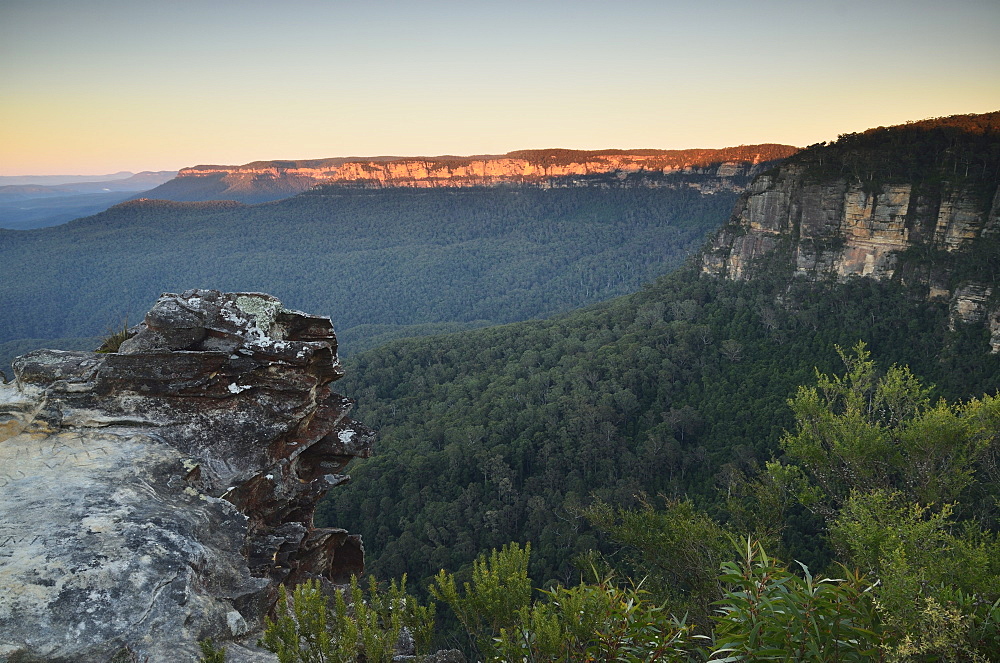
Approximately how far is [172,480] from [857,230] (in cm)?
5018

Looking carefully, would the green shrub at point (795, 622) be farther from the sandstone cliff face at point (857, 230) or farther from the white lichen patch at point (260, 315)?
the sandstone cliff face at point (857, 230)

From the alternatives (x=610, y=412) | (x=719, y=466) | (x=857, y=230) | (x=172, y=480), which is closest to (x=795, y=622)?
(x=172, y=480)

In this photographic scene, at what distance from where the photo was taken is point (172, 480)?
6910mm

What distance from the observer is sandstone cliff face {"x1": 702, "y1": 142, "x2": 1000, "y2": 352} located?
3553 centimetres

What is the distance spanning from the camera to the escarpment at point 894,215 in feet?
116

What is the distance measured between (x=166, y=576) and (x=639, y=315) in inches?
2055

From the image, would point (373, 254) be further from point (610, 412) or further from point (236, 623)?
point (236, 623)

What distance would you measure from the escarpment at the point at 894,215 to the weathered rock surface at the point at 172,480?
38165mm

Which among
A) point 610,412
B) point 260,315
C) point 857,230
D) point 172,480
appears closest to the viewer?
point 172,480

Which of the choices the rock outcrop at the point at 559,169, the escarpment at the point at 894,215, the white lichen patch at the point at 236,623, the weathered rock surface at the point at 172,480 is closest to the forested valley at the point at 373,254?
the rock outcrop at the point at 559,169

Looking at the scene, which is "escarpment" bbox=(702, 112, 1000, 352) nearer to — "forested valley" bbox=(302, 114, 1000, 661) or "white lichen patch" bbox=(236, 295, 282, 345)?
"forested valley" bbox=(302, 114, 1000, 661)

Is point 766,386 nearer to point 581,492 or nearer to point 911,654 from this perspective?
point 581,492

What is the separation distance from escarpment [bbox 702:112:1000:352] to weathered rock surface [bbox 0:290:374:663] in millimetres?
38165

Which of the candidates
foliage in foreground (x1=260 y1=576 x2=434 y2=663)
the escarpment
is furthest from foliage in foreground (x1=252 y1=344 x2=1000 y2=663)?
the escarpment
